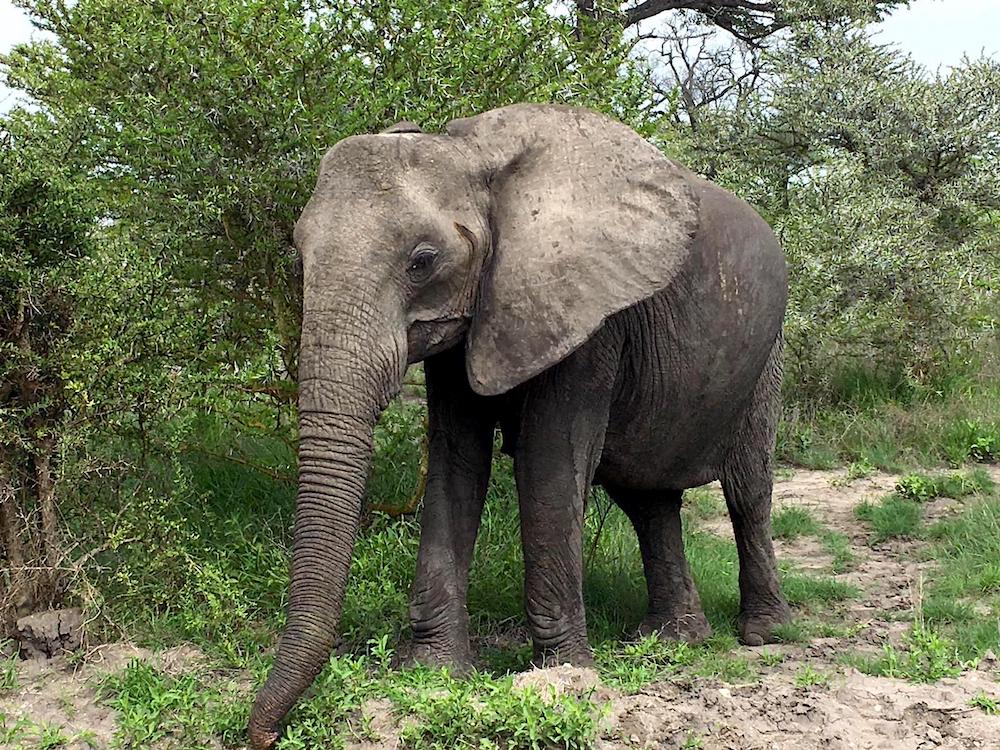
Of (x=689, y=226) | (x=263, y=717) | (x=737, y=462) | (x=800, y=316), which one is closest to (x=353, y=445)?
(x=263, y=717)

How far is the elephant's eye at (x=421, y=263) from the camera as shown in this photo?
378 centimetres

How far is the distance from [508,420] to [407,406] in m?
2.51

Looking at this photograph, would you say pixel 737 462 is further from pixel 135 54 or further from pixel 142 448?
pixel 135 54

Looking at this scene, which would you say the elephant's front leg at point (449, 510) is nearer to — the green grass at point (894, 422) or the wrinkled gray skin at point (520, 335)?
the wrinkled gray skin at point (520, 335)

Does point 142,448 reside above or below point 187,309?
below

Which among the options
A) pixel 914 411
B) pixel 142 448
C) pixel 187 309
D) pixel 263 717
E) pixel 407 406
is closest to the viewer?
pixel 263 717

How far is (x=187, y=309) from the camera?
5.26 meters

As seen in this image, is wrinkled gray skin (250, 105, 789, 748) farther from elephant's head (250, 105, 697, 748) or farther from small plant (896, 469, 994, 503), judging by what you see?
small plant (896, 469, 994, 503)

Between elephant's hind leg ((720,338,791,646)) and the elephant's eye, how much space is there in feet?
7.15

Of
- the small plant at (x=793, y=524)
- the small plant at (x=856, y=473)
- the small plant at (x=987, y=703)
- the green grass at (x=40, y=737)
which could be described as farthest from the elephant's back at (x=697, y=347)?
the small plant at (x=856, y=473)

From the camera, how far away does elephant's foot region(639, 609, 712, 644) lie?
16.9ft

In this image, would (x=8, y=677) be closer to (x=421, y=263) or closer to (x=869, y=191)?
(x=421, y=263)

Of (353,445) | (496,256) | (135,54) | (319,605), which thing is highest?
(135,54)

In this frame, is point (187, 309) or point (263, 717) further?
point (187, 309)
